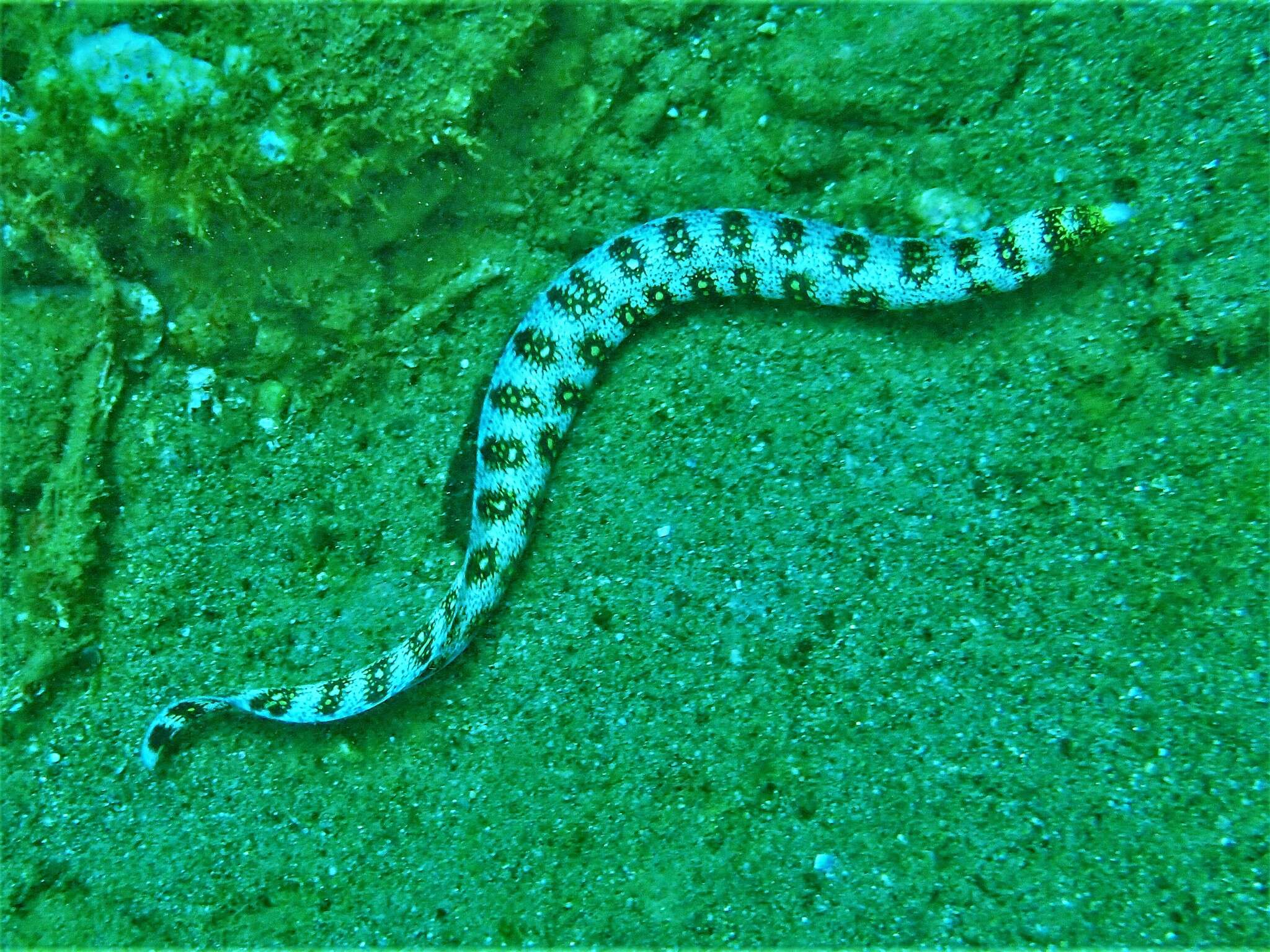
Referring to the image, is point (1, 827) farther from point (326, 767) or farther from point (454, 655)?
point (454, 655)

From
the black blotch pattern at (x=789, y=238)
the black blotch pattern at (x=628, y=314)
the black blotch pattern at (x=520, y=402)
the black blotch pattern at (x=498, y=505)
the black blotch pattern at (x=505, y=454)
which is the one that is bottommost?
the black blotch pattern at (x=498, y=505)

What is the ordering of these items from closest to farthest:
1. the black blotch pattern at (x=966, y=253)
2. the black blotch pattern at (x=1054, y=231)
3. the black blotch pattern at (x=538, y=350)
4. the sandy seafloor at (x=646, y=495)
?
the sandy seafloor at (x=646, y=495), the black blotch pattern at (x=1054, y=231), the black blotch pattern at (x=966, y=253), the black blotch pattern at (x=538, y=350)

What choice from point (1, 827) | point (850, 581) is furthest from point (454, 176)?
point (1, 827)

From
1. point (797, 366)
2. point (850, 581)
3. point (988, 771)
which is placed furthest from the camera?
point (797, 366)

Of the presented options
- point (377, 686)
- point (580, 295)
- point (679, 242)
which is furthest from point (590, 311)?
point (377, 686)

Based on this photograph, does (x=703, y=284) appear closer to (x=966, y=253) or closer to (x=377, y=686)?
(x=966, y=253)

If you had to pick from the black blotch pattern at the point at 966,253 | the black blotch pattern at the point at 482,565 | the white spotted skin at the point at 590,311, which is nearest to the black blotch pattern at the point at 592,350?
the white spotted skin at the point at 590,311

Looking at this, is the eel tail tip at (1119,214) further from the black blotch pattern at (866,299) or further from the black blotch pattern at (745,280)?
the black blotch pattern at (745,280)

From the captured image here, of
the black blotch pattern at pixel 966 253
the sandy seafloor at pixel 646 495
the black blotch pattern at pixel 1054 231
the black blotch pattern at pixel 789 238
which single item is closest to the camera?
the sandy seafloor at pixel 646 495
